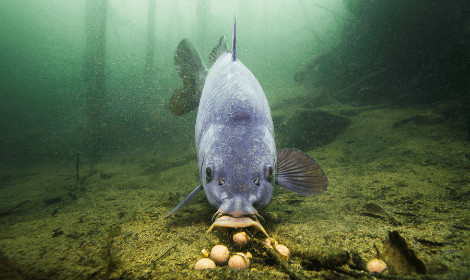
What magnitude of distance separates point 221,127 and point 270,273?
1335mm

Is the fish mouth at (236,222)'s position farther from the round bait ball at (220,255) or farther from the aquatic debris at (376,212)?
the aquatic debris at (376,212)

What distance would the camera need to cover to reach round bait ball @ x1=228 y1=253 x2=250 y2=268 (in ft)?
4.75

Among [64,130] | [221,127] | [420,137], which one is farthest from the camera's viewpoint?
Result: [64,130]

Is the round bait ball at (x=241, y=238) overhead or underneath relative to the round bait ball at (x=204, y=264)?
overhead

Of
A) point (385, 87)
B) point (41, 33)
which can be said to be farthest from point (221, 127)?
point (41, 33)

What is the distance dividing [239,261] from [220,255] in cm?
17

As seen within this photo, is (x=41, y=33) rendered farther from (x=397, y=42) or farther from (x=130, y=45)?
(x=397, y=42)

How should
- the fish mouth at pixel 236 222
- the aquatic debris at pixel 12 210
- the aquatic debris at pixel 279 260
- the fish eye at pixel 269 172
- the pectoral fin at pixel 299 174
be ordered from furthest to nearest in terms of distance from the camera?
the aquatic debris at pixel 12 210 < the pectoral fin at pixel 299 174 < the fish eye at pixel 269 172 < the fish mouth at pixel 236 222 < the aquatic debris at pixel 279 260

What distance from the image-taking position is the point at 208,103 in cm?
268

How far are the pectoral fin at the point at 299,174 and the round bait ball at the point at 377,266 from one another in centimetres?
79

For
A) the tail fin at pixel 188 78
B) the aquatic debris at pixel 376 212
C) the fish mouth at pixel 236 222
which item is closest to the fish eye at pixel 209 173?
the fish mouth at pixel 236 222

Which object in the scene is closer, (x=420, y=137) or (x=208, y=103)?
(x=208, y=103)

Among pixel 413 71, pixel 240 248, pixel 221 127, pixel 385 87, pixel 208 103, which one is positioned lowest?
pixel 240 248

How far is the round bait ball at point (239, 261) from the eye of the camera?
145cm
